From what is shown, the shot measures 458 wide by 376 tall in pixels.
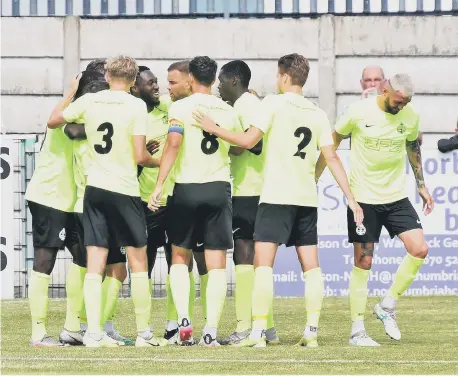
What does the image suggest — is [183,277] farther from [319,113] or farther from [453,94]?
[453,94]

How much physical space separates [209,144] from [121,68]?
889mm

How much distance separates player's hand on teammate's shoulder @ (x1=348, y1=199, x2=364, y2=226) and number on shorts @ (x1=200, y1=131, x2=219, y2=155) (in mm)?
1119

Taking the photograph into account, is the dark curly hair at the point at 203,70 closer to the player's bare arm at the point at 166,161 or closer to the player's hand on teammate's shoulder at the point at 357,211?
the player's bare arm at the point at 166,161

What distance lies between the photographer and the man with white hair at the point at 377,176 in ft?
38.2

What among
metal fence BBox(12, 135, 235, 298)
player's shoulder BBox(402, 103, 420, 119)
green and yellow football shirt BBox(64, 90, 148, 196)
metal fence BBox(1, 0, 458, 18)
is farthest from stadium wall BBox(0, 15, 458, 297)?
green and yellow football shirt BBox(64, 90, 148, 196)

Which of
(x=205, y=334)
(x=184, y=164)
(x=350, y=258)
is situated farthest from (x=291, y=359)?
(x=350, y=258)

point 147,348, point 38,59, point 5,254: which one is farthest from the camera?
point 38,59

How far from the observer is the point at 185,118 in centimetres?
1095

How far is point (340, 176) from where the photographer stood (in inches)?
430

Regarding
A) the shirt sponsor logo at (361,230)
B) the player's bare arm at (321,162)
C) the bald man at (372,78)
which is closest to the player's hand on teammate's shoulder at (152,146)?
the player's bare arm at (321,162)

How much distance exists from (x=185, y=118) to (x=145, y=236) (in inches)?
37.1

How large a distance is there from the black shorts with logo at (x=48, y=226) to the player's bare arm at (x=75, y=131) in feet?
1.94

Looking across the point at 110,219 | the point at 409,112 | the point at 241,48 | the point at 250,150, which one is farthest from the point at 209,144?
the point at 241,48

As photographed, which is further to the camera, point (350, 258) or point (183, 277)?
point (350, 258)
